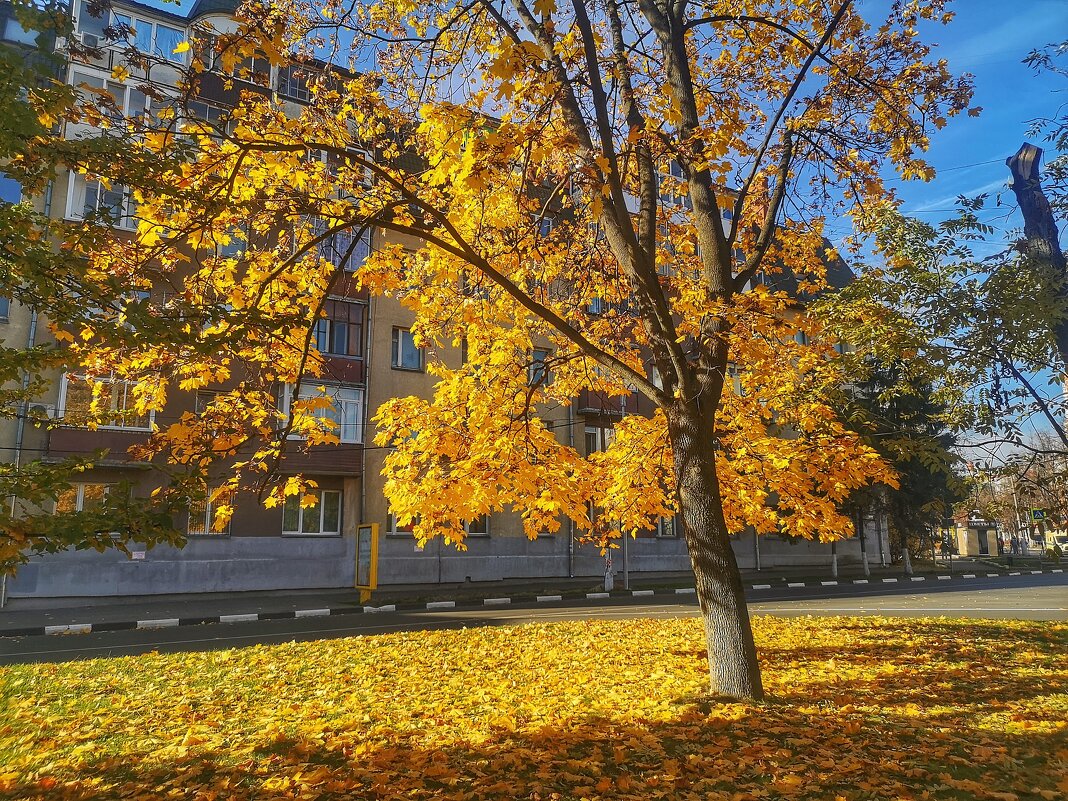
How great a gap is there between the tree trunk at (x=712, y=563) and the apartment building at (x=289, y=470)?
433 inches

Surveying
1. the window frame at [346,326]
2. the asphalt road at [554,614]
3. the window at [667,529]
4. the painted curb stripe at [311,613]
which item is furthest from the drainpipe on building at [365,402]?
→ the window at [667,529]

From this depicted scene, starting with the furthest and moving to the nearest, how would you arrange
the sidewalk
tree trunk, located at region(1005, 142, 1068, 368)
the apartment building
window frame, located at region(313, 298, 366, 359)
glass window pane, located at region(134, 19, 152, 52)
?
window frame, located at region(313, 298, 366, 359) → glass window pane, located at region(134, 19, 152, 52) → the apartment building → the sidewalk → tree trunk, located at region(1005, 142, 1068, 368)

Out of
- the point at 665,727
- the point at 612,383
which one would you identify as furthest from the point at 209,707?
the point at 612,383

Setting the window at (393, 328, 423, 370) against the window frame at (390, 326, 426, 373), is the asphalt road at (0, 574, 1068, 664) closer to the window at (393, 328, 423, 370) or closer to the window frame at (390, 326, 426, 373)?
the window frame at (390, 326, 426, 373)

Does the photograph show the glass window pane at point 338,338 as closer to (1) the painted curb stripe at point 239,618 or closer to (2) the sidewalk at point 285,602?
(2) the sidewalk at point 285,602

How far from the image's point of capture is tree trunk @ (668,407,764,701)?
21.3 ft

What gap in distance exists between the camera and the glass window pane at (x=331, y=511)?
24844 millimetres

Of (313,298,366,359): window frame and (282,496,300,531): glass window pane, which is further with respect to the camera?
(313,298,366,359): window frame

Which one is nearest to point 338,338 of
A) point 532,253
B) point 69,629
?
point 69,629

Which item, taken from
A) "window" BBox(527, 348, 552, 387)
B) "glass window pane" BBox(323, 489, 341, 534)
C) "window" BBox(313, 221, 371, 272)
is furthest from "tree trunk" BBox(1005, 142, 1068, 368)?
"glass window pane" BBox(323, 489, 341, 534)

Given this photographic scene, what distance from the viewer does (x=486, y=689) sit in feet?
23.0

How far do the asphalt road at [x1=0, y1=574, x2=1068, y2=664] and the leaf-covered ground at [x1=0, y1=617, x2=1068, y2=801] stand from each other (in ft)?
11.7

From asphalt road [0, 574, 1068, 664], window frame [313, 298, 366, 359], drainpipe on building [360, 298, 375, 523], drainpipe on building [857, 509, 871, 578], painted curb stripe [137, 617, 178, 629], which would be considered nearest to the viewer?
asphalt road [0, 574, 1068, 664]

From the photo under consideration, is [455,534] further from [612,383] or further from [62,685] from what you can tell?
[62,685]
